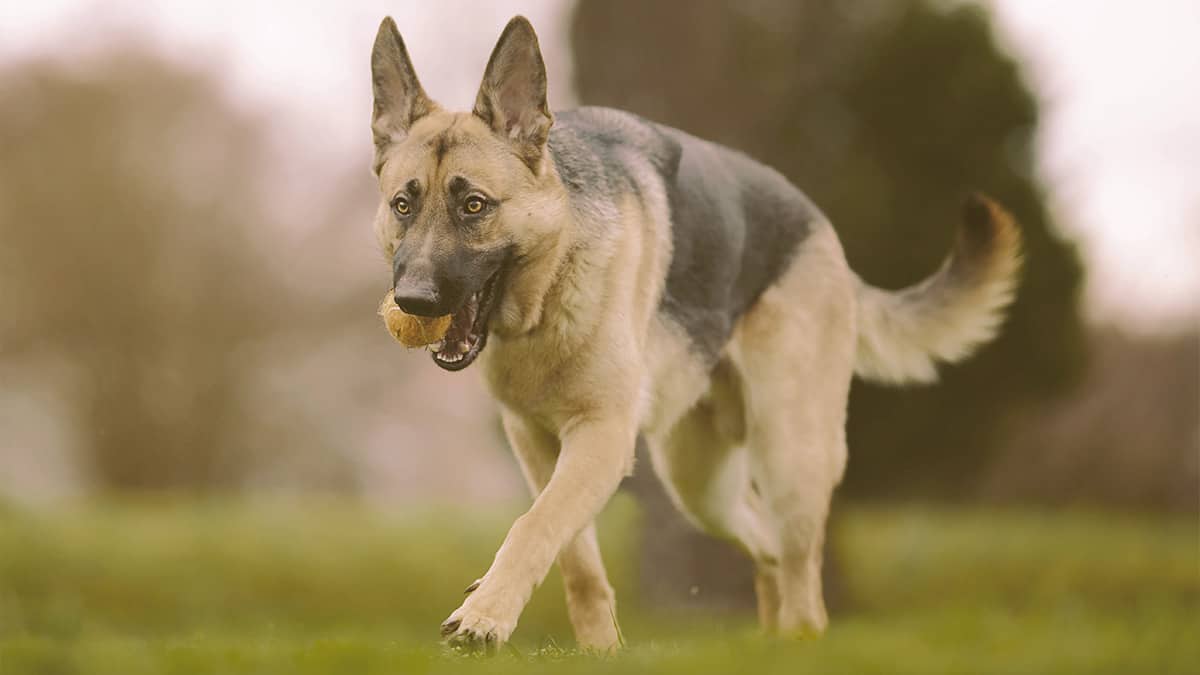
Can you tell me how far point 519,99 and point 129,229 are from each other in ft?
51.0

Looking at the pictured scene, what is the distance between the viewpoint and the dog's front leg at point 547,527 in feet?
13.6

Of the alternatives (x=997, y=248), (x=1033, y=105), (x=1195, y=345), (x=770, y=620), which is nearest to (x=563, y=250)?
(x=770, y=620)

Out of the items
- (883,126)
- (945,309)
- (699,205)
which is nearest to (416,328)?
(699,205)

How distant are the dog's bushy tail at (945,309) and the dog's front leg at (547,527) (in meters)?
2.39

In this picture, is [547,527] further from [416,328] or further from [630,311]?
[630,311]

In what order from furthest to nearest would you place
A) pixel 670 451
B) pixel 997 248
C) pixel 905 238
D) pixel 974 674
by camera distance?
pixel 905 238 → pixel 997 248 → pixel 670 451 → pixel 974 674

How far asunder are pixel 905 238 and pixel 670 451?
17.4ft

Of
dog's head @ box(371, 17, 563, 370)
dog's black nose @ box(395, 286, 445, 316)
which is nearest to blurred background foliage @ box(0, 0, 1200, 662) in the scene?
dog's head @ box(371, 17, 563, 370)

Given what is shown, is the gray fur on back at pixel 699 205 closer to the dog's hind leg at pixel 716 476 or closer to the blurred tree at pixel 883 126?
the dog's hind leg at pixel 716 476

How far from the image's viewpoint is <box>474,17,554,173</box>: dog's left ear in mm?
4730

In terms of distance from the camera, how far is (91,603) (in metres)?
9.97

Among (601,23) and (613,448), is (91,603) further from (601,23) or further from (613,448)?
(613,448)

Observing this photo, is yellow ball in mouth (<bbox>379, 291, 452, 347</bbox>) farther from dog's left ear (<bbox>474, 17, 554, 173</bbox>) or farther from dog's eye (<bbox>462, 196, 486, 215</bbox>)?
dog's left ear (<bbox>474, 17, 554, 173</bbox>)

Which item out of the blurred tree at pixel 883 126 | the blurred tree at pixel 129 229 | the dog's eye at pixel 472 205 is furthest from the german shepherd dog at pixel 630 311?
the blurred tree at pixel 129 229
